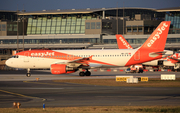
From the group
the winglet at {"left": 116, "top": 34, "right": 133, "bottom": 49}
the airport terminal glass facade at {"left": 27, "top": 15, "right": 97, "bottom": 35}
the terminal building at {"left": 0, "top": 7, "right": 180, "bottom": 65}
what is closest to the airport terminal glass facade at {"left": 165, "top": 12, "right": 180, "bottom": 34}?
the terminal building at {"left": 0, "top": 7, "right": 180, "bottom": 65}

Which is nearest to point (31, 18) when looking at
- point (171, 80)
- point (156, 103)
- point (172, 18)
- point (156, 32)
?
point (172, 18)

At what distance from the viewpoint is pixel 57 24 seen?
121 metres

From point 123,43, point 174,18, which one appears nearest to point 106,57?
point 123,43

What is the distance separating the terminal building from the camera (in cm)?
9650

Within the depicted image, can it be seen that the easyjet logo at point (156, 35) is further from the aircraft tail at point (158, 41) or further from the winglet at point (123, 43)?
the winglet at point (123, 43)

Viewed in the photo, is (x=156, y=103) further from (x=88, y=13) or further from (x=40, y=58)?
(x=88, y=13)

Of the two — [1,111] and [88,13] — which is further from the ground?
[88,13]

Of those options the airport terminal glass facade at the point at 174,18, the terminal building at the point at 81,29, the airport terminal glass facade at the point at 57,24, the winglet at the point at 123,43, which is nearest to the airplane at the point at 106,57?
the winglet at the point at 123,43

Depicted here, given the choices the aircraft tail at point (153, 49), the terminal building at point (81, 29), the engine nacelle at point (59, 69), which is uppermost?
the terminal building at point (81, 29)

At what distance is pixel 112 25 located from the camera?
108 m

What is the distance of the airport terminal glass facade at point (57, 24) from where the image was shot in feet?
385

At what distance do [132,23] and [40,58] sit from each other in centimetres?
6895

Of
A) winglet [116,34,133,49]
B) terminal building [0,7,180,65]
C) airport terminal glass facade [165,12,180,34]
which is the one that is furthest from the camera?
airport terminal glass facade [165,12,180,34]

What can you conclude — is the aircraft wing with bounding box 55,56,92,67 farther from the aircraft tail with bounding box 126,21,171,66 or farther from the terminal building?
the terminal building
